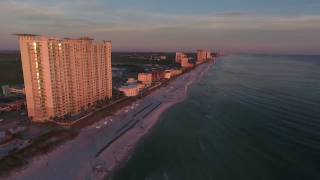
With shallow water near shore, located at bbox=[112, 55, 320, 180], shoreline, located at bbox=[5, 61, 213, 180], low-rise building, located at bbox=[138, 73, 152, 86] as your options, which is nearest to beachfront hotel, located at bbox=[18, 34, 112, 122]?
shoreline, located at bbox=[5, 61, 213, 180]

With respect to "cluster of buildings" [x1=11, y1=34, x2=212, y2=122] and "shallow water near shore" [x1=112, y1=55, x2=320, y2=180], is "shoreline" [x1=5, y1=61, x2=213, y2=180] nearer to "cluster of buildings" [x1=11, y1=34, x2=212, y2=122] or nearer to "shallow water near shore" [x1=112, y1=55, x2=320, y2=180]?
"shallow water near shore" [x1=112, y1=55, x2=320, y2=180]

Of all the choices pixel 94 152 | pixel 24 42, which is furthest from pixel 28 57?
pixel 94 152

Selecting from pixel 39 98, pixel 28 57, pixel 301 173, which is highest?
pixel 28 57

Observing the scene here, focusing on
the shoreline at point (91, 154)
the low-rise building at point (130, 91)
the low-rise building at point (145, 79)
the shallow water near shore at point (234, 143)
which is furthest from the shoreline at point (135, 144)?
the low-rise building at point (145, 79)

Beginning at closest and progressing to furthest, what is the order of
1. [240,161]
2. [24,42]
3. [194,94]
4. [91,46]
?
[240,161] < [24,42] < [91,46] < [194,94]

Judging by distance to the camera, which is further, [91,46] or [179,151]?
[91,46]

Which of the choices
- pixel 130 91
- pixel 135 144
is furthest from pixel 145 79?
pixel 135 144

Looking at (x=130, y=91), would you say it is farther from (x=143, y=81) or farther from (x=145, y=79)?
(x=145, y=79)

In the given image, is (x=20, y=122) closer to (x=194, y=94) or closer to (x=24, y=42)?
(x=24, y=42)
